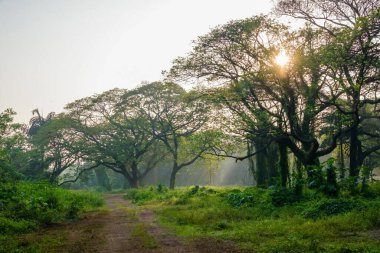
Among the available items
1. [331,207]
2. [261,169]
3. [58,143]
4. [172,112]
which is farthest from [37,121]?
[331,207]

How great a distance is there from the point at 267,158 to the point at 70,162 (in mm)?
32022

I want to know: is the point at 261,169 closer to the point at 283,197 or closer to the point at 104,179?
the point at 283,197

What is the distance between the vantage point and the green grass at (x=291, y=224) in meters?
8.60

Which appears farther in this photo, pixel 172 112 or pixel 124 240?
pixel 172 112

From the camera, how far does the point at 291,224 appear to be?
459 inches

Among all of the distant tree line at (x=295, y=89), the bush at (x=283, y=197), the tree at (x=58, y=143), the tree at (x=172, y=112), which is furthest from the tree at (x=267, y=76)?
the tree at (x=58, y=143)

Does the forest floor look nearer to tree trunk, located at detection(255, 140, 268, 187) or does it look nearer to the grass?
the grass

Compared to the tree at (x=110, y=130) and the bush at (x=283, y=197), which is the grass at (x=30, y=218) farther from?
the tree at (x=110, y=130)

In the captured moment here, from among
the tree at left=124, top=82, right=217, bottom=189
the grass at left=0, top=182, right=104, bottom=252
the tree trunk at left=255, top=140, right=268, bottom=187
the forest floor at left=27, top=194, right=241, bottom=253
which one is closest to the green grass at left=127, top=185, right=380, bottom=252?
the forest floor at left=27, top=194, right=241, bottom=253

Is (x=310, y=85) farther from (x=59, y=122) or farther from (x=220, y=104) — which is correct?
(x=59, y=122)

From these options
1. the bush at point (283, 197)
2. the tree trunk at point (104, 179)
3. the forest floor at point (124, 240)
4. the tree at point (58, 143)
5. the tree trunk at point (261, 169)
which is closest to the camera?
the forest floor at point (124, 240)

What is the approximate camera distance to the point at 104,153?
153 feet

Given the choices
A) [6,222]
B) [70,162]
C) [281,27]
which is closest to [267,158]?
[281,27]

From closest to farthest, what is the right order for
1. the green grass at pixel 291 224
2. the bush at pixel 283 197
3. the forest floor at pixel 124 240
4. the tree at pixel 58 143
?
1. the green grass at pixel 291 224
2. the forest floor at pixel 124 240
3. the bush at pixel 283 197
4. the tree at pixel 58 143
